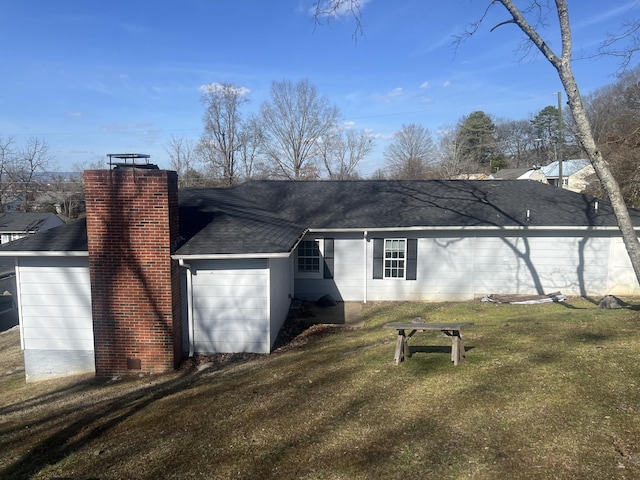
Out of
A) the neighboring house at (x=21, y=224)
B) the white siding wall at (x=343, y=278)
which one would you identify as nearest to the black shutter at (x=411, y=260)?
the white siding wall at (x=343, y=278)

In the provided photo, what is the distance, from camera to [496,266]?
1415 cm

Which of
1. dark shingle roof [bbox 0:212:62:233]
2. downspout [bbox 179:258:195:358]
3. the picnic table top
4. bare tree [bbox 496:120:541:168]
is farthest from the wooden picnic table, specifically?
bare tree [bbox 496:120:541:168]

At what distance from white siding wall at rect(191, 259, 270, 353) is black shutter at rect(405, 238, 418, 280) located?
608 centimetres

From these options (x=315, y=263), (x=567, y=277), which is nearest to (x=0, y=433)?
(x=315, y=263)

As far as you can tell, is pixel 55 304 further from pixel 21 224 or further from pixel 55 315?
pixel 21 224

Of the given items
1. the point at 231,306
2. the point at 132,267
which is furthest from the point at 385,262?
the point at 132,267

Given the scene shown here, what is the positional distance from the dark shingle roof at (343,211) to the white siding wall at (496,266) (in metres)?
0.57

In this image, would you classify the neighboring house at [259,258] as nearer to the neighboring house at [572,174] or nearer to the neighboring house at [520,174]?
the neighboring house at [520,174]

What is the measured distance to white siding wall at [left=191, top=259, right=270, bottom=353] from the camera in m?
9.65

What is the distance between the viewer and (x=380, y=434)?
16.8ft

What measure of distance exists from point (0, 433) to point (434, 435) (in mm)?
6627

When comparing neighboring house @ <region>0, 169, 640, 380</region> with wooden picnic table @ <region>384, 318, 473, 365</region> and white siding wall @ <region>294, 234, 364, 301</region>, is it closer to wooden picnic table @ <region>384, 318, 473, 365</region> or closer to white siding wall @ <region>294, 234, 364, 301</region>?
white siding wall @ <region>294, 234, 364, 301</region>

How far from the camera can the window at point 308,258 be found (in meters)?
14.5

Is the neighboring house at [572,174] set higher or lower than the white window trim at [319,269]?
higher
